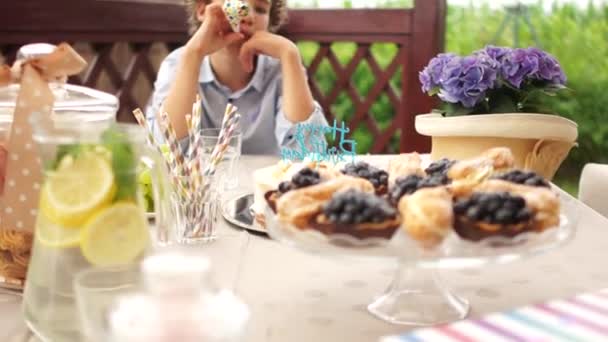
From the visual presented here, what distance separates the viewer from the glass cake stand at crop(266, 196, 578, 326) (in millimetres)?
770

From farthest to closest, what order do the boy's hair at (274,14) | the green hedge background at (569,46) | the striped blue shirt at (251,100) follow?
the green hedge background at (569,46) < the boy's hair at (274,14) < the striped blue shirt at (251,100)

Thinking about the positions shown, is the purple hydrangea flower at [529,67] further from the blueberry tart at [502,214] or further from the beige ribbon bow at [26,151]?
the beige ribbon bow at [26,151]

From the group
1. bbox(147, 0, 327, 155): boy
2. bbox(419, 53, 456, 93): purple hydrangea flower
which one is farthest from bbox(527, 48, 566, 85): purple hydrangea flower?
bbox(147, 0, 327, 155): boy

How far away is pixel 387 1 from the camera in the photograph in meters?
2.95

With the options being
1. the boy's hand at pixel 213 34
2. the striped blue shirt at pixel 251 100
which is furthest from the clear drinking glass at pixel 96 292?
the striped blue shirt at pixel 251 100

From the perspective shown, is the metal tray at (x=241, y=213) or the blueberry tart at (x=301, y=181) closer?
the blueberry tart at (x=301, y=181)

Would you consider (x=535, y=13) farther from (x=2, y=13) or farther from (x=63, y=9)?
(x=2, y=13)

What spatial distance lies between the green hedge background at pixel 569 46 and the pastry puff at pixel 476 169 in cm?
199

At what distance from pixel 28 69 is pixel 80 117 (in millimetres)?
124

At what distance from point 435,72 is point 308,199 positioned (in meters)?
0.71

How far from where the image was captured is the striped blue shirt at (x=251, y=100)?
2.10 metres

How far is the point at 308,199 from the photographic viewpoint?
878mm

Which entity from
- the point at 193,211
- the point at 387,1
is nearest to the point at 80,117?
the point at 193,211

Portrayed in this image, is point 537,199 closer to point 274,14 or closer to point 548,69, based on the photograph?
point 548,69
